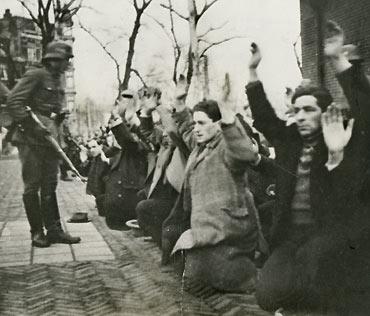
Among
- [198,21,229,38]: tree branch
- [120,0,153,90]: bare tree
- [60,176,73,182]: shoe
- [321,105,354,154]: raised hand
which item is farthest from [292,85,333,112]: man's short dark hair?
[60,176,73,182]: shoe

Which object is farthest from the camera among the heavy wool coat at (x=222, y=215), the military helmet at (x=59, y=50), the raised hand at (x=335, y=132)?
the military helmet at (x=59, y=50)

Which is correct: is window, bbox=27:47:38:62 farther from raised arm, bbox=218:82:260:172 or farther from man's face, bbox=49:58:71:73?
raised arm, bbox=218:82:260:172

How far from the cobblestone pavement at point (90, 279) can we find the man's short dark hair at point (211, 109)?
1131 millimetres

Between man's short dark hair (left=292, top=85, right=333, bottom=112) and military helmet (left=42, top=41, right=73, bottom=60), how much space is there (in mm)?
1963

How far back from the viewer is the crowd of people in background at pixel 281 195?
340 centimetres

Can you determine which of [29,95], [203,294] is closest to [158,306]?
[203,294]

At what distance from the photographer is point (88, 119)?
586 centimetres

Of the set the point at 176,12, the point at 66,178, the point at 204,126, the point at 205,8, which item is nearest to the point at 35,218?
the point at 66,178

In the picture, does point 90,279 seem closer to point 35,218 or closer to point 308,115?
point 35,218

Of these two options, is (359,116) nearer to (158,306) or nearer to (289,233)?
(289,233)

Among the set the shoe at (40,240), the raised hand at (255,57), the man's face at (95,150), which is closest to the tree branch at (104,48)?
the raised hand at (255,57)

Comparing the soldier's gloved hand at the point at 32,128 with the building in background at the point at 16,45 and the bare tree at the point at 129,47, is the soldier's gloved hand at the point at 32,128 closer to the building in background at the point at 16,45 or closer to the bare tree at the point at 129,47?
the building in background at the point at 16,45

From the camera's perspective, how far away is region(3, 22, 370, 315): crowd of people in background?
340cm

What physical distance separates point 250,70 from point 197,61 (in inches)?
33.7
